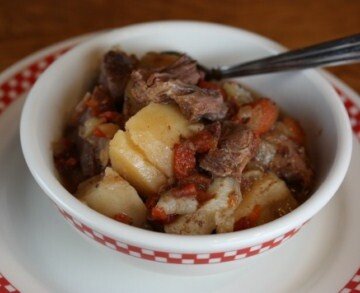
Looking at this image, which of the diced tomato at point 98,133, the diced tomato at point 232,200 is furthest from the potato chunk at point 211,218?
the diced tomato at point 98,133

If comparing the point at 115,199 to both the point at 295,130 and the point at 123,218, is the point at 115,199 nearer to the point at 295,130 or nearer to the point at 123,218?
the point at 123,218

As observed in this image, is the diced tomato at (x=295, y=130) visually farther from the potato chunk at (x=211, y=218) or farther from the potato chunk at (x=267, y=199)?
the potato chunk at (x=211, y=218)

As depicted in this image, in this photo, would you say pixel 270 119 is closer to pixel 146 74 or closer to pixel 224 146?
pixel 224 146

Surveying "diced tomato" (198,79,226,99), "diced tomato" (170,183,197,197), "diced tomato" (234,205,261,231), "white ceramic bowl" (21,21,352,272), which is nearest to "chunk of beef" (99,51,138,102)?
"white ceramic bowl" (21,21,352,272)

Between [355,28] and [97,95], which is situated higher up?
[97,95]

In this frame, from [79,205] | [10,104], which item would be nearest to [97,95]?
[10,104]

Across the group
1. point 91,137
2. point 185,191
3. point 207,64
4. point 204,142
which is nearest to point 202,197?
point 185,191

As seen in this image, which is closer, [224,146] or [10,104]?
[224,146]
